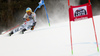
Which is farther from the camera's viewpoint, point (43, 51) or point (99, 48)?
point (43, 51)

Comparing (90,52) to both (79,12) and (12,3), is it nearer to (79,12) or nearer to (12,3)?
(79,12)

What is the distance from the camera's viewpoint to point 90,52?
445 centimetres

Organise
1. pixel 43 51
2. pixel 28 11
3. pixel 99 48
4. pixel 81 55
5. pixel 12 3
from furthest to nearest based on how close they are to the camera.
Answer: pixel 12 3 < pixel 28 11 < pixel 43 51 < pixel 99 48 < pixel 81 55

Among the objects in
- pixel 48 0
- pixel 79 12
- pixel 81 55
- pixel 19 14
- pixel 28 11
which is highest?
pixel 48 0

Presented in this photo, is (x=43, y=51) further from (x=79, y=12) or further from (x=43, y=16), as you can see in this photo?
(x=43, y=16)

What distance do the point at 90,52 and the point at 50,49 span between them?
51.2 inches

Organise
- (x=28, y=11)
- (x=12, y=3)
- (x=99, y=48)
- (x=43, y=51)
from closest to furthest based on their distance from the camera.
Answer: (x=99, y=48), (x=43, y=51), (x=28, y=11), (x=12, y=3)

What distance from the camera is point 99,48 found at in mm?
4609

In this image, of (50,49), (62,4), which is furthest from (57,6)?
(50,49)

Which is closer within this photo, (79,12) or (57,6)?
(79,12)

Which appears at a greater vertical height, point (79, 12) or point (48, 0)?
point (48, 0)

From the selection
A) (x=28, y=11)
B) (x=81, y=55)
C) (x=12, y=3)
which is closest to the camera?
(x=81, y=55)

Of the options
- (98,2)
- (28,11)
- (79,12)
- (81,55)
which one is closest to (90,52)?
(81,55)

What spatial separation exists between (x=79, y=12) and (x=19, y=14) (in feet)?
71.3
